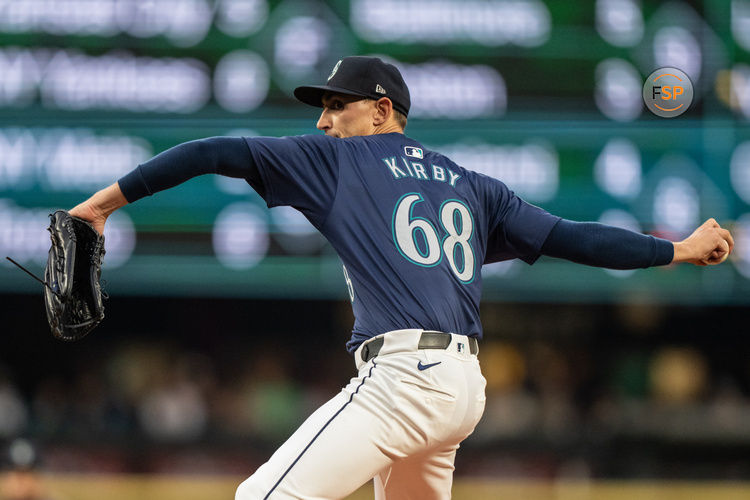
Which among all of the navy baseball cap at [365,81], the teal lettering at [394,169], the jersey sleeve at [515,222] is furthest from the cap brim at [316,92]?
the jersey sleeve at [515,222]

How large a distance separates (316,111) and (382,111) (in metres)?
3.72

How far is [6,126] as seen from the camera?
666cm

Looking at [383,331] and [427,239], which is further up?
[427,239]

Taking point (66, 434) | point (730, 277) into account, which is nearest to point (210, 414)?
point (66, 434)

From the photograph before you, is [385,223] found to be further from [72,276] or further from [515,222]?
[72,276]

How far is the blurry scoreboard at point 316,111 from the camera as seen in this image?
657 cm

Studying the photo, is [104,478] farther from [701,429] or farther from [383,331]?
[383,331]

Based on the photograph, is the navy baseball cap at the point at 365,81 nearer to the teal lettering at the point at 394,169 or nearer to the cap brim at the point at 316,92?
the cap brim at the point at 316,92

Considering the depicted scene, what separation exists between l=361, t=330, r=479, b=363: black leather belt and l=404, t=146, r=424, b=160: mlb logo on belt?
20.8 inches

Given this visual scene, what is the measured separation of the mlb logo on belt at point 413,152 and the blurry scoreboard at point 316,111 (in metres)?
3.66

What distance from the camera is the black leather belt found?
105 inches

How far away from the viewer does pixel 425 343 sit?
266cm

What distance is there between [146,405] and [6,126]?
257 cm

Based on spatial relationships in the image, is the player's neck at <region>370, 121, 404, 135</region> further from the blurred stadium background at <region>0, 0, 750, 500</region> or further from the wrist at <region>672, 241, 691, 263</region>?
the blurred stadium background at <region>0, 0, 750, 500</region>
